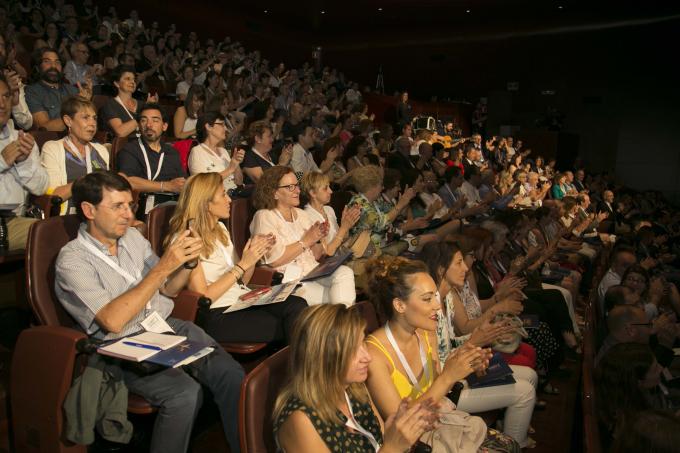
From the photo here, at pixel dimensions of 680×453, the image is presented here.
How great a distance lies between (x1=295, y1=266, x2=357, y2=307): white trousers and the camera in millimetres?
2486

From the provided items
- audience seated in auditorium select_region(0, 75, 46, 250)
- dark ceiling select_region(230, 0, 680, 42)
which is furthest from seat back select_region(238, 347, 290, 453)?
dark ceiling select_region(230, 0, 680, 42)

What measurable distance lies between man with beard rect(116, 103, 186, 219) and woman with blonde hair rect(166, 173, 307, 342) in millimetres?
746

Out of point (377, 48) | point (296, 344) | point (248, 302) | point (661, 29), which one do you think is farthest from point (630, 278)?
point (377, 48)

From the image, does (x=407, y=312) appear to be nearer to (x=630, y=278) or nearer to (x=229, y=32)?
(x=630, y=278)

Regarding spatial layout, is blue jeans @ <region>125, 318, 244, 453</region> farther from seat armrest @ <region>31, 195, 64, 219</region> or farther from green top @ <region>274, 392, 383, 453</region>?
seat armrest @ <region>31, 195, 64, 219</region>

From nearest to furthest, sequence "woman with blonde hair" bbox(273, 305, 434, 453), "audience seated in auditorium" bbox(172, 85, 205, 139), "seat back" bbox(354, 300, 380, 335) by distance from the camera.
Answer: "woman with blonde hair" bbox(273, 305, 434, 453) < "seat back" bbox(354, 300, 380, 335) < "audience seated in auditorium" bbox(172, 85, 205, 139)

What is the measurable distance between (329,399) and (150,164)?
2.15 metres

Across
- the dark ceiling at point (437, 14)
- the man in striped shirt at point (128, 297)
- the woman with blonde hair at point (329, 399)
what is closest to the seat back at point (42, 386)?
the man in striped shirt at point (128, 297)

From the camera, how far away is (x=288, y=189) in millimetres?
2641

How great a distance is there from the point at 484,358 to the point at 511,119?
11957 millimetres

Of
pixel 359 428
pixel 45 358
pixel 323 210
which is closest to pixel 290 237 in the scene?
pixel 323 210

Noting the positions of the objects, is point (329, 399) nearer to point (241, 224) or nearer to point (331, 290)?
point (331, 290)

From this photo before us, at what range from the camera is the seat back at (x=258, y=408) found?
1.25m

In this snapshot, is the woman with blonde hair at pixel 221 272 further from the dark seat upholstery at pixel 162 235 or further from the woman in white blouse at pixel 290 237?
the woman in white blouse at pixel 290 237
